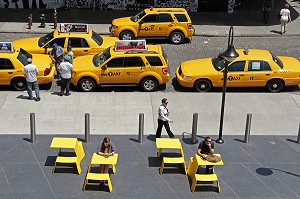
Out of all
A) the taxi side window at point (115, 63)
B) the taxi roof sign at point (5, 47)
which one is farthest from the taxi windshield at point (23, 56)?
the taxi side window at point (115, 63)

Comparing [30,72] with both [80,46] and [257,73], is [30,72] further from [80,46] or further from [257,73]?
[257,73]

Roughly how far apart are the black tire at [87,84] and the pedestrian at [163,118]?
4549 millimetres

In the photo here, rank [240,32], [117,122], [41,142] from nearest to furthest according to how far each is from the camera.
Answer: [41,142], [117,122], [240,32]

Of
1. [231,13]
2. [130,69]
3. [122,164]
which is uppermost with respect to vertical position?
[231,13]

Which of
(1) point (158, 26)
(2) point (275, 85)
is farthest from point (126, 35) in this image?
(2) point (275, 85)

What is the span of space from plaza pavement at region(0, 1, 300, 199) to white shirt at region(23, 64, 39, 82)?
0.81m

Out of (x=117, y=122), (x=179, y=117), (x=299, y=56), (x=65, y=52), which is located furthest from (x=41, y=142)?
(x=299, y=56)

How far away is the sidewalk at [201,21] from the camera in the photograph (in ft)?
84.5

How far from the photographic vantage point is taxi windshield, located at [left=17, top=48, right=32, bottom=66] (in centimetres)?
1848

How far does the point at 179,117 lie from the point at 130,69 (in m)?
2.89

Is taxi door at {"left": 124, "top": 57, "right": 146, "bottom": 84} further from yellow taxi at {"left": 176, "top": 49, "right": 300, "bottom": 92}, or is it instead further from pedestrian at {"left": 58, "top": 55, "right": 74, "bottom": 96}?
pedestrian at {"left": 58, "top": 55, "right": 74, "bottom": 96}

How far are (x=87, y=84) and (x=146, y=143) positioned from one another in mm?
4625

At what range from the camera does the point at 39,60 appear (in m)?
19.1

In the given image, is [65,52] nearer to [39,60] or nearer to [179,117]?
[39,60]
